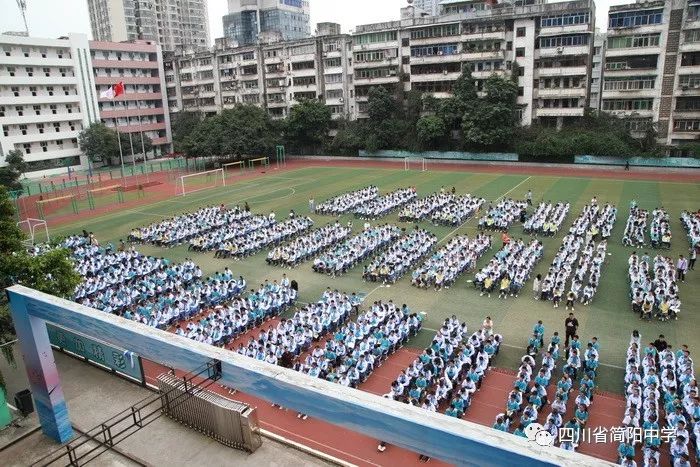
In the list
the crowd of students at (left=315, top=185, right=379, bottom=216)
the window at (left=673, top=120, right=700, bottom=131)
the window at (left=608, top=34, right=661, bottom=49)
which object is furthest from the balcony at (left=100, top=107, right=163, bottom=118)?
the window at (left=673, top=120, right=700, bottom=131)

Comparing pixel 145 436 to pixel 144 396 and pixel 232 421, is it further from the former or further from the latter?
pixel 232 421

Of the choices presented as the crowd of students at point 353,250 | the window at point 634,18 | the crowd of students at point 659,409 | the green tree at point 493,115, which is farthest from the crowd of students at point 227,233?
the window at point 634,18

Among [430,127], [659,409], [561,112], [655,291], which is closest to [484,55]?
[430,127]

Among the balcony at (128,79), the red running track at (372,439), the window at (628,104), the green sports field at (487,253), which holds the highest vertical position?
the balcony at (128,79)

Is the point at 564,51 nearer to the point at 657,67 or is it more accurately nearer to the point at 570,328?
the point at 657,67

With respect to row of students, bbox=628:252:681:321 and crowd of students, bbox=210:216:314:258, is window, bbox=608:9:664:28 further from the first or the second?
crowd of students, bbox=210:216:314:258

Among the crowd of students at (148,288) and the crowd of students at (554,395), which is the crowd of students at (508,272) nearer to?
the crowd of students at (554,395)

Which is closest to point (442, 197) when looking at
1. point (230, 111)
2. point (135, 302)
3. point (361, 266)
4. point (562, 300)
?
point (361, 266)
